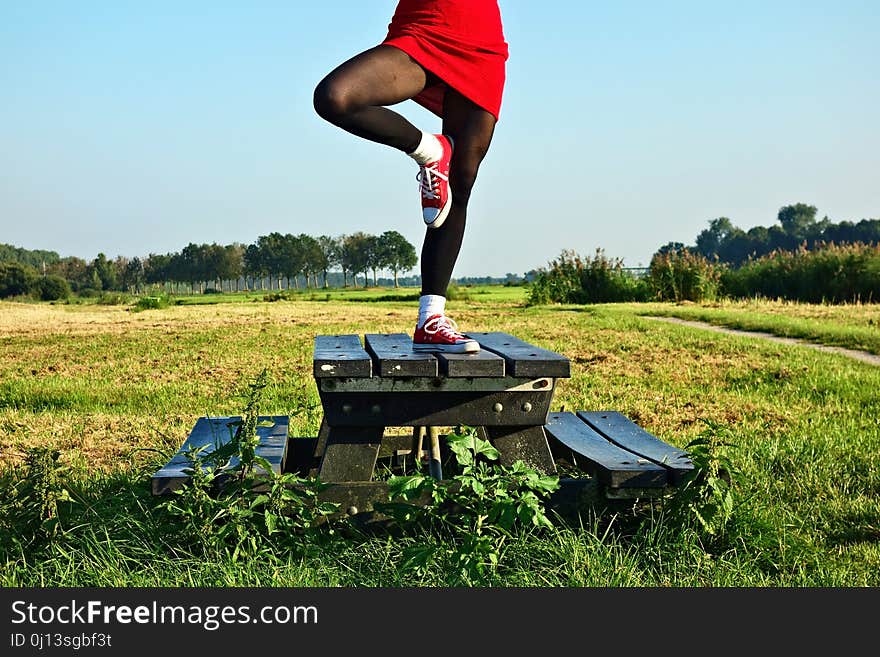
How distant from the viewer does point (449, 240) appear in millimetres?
3689

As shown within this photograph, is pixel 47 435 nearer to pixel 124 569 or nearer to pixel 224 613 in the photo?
pixel 124 569

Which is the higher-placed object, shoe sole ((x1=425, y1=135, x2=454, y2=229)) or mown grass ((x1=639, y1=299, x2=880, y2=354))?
shoe sole ((x1=425, y1=135, x2=454, y2=229))

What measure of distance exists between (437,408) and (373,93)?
1190mm

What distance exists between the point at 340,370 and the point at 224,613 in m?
0.94

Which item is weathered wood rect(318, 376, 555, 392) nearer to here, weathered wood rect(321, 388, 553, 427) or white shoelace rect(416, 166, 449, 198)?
weathered wood rect(321, 388, 553, 427)

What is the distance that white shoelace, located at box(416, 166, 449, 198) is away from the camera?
11.5ft

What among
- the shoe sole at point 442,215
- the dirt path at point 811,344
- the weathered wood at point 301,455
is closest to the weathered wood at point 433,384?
the shoe sole at point 442,215

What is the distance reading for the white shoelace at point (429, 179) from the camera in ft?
11.5

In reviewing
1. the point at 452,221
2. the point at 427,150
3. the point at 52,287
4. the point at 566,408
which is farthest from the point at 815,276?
the point at 52,287

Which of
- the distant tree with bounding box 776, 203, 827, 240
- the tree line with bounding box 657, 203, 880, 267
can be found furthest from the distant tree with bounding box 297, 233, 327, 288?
the distant tree with bounding box 776, 203, 827, 240

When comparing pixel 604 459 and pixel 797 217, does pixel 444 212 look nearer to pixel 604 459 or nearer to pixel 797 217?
pixel 604 459

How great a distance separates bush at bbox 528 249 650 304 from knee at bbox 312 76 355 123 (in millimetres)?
21303

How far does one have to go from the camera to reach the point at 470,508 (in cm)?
291

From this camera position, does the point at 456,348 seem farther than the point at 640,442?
No
